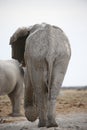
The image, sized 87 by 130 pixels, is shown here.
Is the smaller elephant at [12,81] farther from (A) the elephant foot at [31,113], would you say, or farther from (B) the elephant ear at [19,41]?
(A) the elephant foot at [31,113]

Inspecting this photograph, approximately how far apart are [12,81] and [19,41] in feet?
6.23

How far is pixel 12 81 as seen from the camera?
26.4ft

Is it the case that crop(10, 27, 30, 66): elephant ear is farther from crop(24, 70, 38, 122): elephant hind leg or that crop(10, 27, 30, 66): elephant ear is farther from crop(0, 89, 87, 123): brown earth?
crop(0, 89, 87, 123): brown earth

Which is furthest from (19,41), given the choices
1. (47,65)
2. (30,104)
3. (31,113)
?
(47,65)

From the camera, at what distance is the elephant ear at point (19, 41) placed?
592 centimetres

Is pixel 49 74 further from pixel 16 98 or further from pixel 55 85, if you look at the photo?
pixel 16 98

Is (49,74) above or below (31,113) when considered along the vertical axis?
above

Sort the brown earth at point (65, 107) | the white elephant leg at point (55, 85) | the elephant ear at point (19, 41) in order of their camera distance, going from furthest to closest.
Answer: the brown earth at point (65, 107)
the elephant ear at point (19, 41)
the white elephant leg at point (55, 85)

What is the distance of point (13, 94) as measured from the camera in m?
8.64

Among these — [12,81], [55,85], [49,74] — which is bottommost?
[12,81]

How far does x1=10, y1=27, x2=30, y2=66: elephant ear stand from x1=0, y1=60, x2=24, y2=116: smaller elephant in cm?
139

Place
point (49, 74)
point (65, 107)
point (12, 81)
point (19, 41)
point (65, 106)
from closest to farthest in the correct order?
point (49, 74) → point (19, 41) → point (12, 81) → point (65, 107) → point (65, 106)

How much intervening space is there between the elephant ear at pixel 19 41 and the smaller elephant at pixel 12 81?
139 centimetres

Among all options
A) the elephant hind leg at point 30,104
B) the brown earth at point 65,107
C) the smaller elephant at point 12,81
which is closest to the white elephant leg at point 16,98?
the smaller elephant at point 12,81
